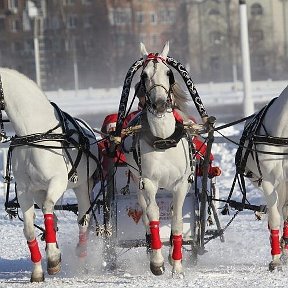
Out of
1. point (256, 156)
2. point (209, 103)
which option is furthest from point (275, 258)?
point (209, 103)

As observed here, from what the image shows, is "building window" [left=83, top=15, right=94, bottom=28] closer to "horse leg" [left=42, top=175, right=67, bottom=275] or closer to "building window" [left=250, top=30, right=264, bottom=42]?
"building window" [left=250, top=30, right=264, bottom=42]

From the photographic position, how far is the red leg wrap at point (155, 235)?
35.4 ft

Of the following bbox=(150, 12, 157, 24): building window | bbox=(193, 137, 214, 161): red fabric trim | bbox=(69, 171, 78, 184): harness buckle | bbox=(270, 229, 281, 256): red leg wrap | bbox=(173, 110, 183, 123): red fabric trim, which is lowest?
bbox=(150, 12, 157, 24): building window

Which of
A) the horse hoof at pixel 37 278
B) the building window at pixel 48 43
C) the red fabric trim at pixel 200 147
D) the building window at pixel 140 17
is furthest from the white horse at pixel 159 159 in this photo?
the building window at pixel 140 17

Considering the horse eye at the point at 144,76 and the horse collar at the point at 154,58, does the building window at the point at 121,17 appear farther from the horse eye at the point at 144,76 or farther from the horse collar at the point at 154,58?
the horse eye at the point at 144,76

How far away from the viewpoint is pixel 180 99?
11070 mm

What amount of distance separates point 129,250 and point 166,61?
9.06 feet

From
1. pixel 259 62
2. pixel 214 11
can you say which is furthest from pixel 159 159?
pixel 214 11

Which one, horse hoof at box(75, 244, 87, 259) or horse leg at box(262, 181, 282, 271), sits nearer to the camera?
horse leg at box(262, 181, 282, 271)

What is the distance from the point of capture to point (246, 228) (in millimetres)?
14742

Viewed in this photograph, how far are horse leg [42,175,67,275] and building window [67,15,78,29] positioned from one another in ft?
235

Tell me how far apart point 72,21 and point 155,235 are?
72.7 meters

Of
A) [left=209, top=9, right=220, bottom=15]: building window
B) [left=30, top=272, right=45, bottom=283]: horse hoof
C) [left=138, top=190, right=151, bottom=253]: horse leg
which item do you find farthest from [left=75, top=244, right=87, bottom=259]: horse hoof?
[left=209, top=9, right=220, bottom=15]: building window

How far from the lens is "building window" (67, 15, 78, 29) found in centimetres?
8225
